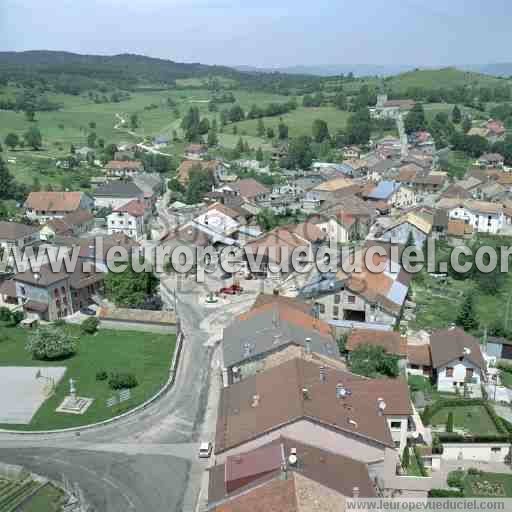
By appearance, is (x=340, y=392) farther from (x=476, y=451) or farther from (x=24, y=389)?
(x=24, y=389)

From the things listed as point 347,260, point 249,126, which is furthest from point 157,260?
point 249,126

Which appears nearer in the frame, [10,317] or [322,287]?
[322,287]

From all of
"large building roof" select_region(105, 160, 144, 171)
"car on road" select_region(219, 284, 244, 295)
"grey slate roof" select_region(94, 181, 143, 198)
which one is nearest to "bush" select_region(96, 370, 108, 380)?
"car on road" select_region(219, 284, 244, 295)

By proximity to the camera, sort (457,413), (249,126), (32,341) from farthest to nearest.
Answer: (249,126) → (32,341) → (457,413)

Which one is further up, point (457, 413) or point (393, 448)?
point (393, 448)

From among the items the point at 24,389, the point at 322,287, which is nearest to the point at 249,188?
the point at 322,287

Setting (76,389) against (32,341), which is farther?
(32,341)

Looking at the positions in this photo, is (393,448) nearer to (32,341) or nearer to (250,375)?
(250,375)
